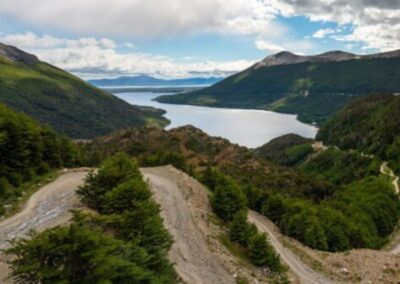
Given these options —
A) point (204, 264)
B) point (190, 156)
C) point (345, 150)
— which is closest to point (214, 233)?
point (204, 264)

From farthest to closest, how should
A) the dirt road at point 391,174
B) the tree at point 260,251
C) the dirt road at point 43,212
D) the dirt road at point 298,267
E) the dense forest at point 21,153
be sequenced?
the dirt road at point 391,174
the dense forest at point 21,153
the dirt road at point 298,267
the tree at point 260,251
the dirt road at point 43,212

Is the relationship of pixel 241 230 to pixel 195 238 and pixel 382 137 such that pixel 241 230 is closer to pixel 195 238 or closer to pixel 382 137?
pixel 195 238

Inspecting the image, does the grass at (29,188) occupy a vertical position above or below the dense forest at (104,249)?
below

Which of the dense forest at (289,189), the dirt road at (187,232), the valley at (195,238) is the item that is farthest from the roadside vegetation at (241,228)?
the dirt road at (187,232)

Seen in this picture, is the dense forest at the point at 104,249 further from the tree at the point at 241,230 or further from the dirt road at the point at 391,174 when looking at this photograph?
the dirt road at the point at 391,174

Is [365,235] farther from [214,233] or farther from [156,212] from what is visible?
[156,212]

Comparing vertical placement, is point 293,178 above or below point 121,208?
below

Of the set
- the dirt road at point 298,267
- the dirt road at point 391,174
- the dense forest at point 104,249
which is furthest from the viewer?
the dirt road at point 391,174
